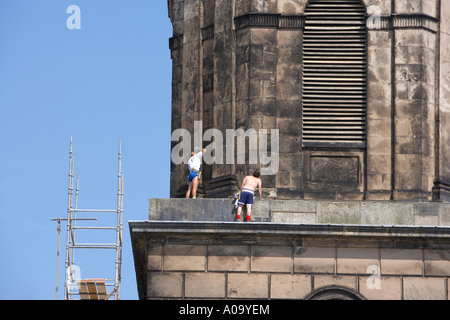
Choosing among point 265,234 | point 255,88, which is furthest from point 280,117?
point 265,234

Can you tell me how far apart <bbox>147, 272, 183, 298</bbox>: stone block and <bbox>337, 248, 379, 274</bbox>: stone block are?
4.13m

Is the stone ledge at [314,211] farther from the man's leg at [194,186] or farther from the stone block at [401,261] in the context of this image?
the man's leg at [194,186]

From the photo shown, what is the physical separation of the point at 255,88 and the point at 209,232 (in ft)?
15.5

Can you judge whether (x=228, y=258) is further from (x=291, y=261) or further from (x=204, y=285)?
(x=291, y=261)

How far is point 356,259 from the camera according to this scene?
37.6 metres

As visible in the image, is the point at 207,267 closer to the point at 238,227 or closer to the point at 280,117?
the point at 238,227

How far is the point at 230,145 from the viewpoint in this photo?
39.9m

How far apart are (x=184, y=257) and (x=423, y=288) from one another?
6.19m

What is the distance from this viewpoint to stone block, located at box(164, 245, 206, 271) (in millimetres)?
37656

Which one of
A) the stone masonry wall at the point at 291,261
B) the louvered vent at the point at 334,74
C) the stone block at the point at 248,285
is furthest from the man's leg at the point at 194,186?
the louvered vent at the point at 334,74

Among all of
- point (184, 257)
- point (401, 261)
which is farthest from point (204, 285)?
point (401, 261)

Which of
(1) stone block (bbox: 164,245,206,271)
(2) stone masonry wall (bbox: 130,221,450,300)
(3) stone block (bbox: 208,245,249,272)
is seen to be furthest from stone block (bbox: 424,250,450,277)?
(1) stone block (bbox: 164,245,206,271)

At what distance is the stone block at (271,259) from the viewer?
37562 millimetres

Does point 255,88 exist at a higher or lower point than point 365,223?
higher
